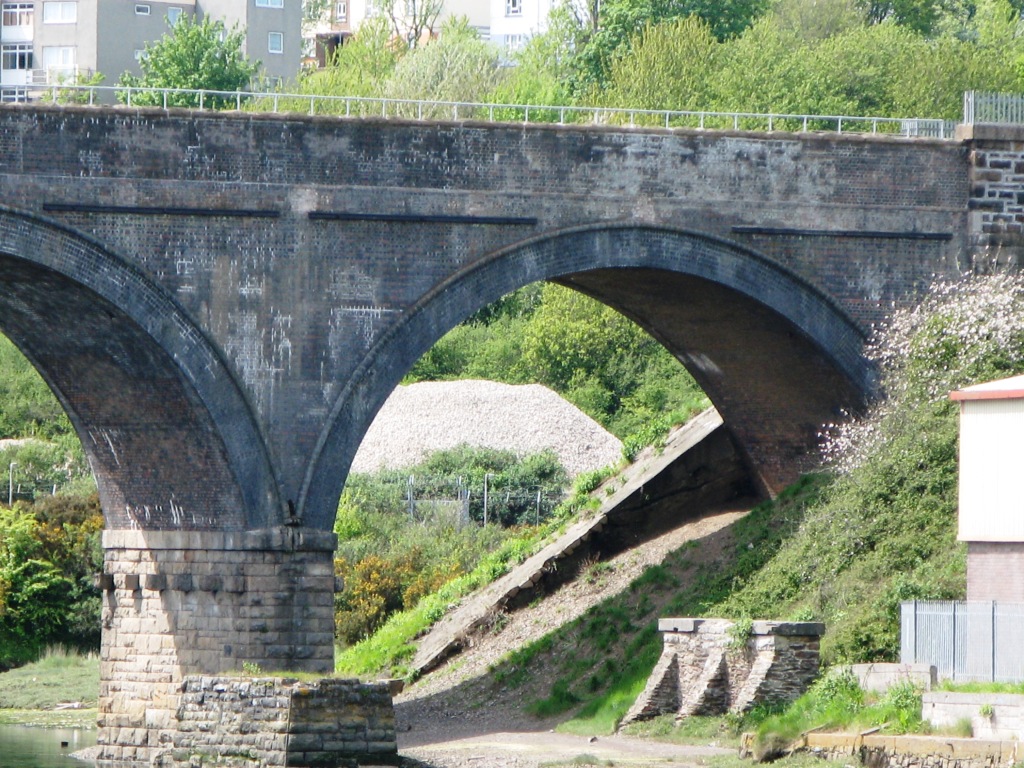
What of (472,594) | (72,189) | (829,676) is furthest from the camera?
(472,594)

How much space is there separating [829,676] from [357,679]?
647 centimetres

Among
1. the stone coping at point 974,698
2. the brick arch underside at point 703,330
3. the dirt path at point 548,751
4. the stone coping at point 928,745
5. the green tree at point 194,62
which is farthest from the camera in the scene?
the green tree at point 194,62

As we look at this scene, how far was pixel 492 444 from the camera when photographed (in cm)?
5444

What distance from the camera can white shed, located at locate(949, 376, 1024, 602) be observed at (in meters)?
26.3

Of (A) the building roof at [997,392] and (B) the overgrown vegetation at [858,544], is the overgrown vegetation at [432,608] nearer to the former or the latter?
(B) the overgrown vegetation at [858,544]

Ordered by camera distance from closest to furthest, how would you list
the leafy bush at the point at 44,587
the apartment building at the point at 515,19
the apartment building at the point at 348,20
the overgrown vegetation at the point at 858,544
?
the overgrown vegetation at the point at 858,544
the leafy bush at the point at 44,587
the apartment building at the point at 515,19
the apartment building at the point at 348,20

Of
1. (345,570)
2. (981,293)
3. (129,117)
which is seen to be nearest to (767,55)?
(345,570)

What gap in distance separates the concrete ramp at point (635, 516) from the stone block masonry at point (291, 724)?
875cm

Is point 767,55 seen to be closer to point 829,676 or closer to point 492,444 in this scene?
point 492,444

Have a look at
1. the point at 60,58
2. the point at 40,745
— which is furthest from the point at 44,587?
the point at 60,58

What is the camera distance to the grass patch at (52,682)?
4194cm

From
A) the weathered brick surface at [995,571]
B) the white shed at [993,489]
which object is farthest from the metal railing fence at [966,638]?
the white shed at [993,489]

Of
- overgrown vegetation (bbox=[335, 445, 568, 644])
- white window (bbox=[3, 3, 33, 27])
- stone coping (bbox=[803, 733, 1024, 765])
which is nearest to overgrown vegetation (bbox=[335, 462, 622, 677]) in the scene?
overgrown vegetation (bbox=[335, 445, 568, 644])

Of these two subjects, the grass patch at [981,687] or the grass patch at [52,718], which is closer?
the grass patch at [981,687]
